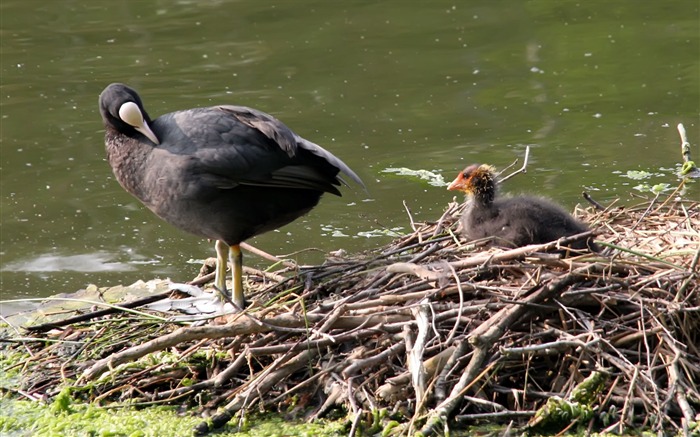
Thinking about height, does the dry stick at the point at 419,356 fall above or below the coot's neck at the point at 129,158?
below

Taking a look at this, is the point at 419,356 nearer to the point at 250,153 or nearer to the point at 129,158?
the point at 250,153

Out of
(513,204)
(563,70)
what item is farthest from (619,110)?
(513,204)

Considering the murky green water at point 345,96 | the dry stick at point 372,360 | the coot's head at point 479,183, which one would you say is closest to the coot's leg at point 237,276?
the dry stick at point 372,360

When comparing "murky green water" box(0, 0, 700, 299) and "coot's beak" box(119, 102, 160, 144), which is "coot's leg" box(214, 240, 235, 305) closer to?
"coot's beak" box(119, 102, 160, 144)

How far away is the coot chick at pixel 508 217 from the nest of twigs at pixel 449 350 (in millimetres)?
129

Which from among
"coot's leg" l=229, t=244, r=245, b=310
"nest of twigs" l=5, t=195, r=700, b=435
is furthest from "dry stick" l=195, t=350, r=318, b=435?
"coot's leg" l=229, t=244, r=245, b=310

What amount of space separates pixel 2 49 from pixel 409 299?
8.67m

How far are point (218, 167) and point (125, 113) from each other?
0.50 metres

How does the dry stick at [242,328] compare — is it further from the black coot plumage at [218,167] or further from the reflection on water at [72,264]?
the reflection on water at [72,264]

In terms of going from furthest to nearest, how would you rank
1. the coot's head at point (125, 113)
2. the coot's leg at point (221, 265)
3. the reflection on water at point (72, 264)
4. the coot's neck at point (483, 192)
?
1. the reflection on water at point (72, 264)
2. the coot's leg at point (221, 265)
3. the coot's neck at point (483, 192)
4. the coot's head at point (125, 113)

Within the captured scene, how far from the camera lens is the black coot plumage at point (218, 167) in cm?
483

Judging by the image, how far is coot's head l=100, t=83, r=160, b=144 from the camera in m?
4.93

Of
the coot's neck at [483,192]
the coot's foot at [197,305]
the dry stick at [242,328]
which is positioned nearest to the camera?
the dry stick at [242,328]

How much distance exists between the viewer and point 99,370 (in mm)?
4598
